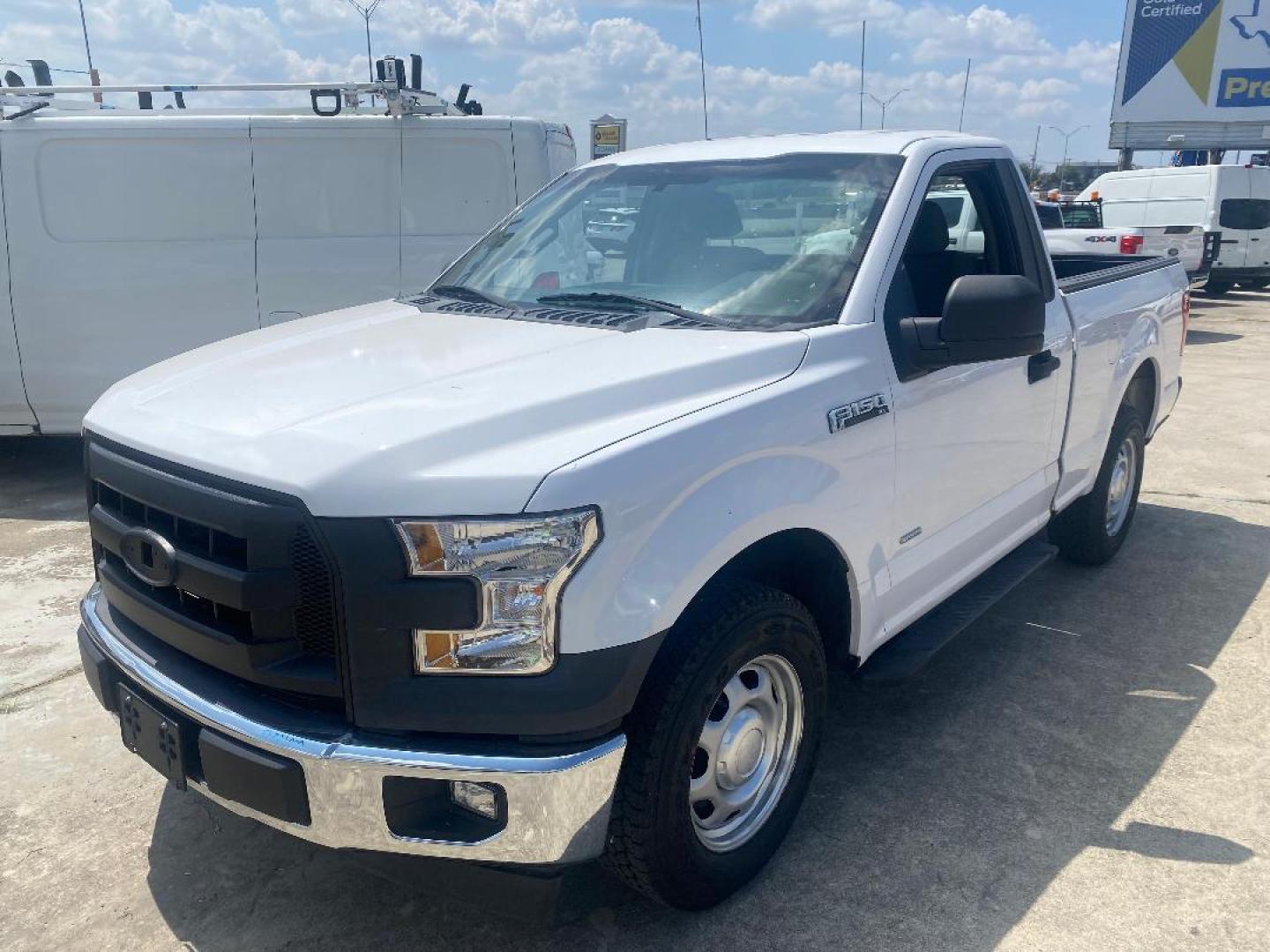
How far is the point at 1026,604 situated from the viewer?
488cm

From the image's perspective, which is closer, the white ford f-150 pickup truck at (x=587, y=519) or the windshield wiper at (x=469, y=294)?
the white ford f-150 pickup truck at (x=587, y=519)

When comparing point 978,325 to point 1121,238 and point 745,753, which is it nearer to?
point 745,753

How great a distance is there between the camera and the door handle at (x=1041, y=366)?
3.80 metres

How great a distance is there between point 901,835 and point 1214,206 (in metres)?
18.2

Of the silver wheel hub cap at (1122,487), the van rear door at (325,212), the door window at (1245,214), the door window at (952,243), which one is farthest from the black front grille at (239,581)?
the door window at (1245,214)

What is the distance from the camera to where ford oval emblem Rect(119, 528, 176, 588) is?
92.2 inches

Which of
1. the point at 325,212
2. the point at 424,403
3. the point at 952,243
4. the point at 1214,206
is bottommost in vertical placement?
the point at 424,403

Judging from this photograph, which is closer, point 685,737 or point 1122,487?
point 685,737

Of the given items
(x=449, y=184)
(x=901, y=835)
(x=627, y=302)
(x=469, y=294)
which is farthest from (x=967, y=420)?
(x=449, y=184)

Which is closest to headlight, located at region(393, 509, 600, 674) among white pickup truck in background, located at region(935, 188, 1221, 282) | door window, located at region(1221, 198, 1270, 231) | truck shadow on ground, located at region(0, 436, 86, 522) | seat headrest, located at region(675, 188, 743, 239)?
seat headrest, located at region(675, 188, 743, 239)

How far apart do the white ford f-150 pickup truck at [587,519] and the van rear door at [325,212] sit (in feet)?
10.5

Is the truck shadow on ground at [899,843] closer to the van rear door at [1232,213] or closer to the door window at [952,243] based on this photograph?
the door window at [952,243]

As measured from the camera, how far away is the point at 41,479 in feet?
22.9

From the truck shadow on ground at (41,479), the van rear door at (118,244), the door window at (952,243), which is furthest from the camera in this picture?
the van rear door at (118,244)
